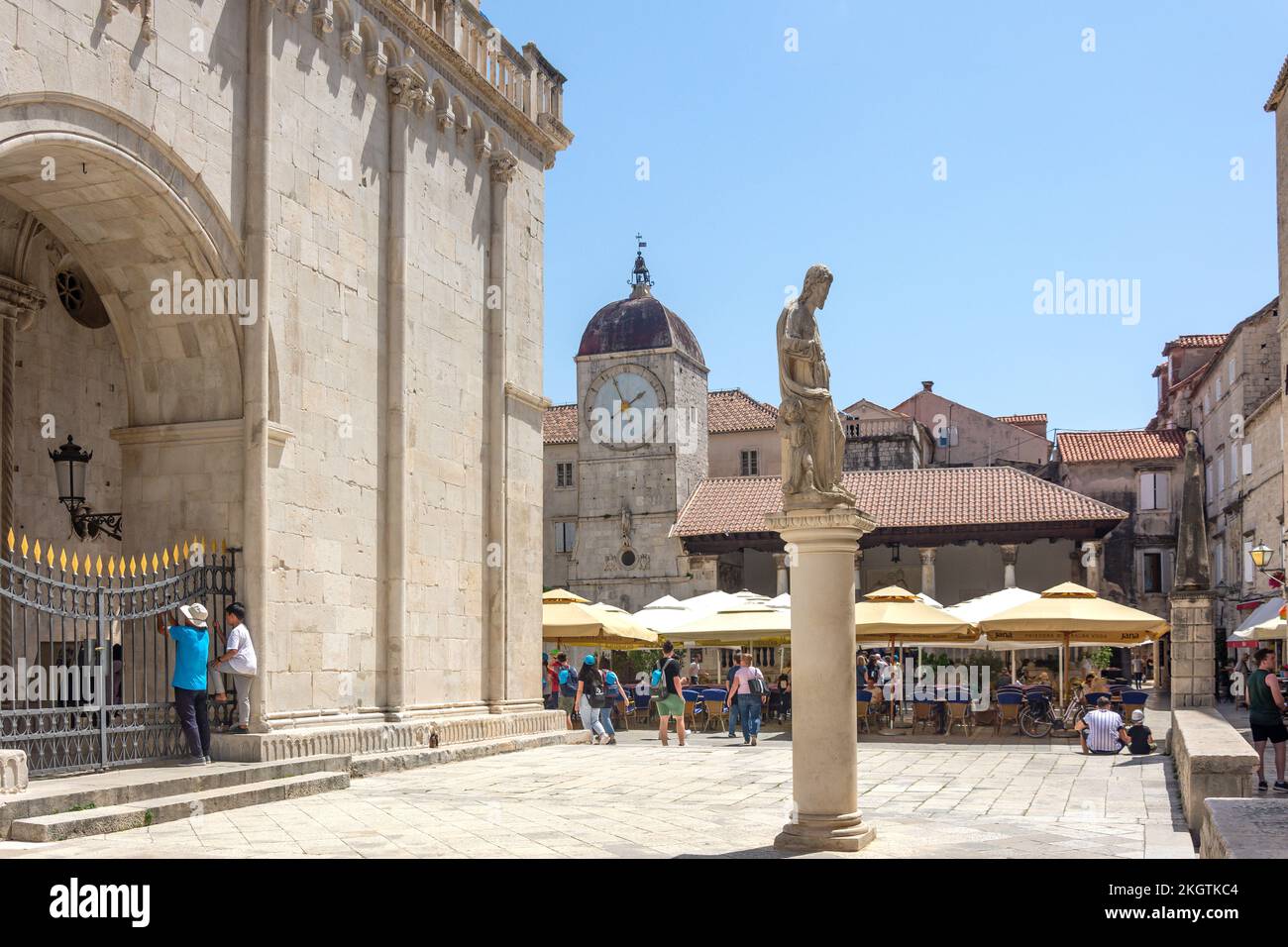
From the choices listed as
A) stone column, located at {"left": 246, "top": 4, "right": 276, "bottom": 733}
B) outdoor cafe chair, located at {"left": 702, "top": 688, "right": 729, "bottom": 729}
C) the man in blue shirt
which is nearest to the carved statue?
the man in blue shirt

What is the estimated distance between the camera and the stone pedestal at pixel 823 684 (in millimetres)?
8961

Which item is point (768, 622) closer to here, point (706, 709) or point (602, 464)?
point (706, 709)

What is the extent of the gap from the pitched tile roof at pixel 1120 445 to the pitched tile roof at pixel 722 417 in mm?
11938

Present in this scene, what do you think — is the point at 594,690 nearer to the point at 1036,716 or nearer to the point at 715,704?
the point at 715,704

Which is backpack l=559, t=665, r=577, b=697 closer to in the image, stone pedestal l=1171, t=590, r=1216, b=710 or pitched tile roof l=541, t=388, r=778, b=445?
Answer: stone pedestal l=1171, t=590, r=1216, b=710

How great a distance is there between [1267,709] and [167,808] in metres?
9.75

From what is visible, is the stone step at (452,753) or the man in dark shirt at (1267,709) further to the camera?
the stone step at (452,753)

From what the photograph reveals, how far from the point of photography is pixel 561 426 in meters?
59.3

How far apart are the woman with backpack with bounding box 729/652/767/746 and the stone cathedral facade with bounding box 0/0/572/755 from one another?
349 centimetres

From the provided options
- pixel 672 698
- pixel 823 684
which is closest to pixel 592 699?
pixel 672 698

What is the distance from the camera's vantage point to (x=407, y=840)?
950cm

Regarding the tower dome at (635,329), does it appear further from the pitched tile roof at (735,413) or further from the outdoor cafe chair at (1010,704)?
the outdoor cafe chair at (1010,704)

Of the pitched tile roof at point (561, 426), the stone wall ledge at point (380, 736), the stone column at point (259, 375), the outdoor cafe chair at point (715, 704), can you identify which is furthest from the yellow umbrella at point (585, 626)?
the pitched tile roof at point (561, 426)

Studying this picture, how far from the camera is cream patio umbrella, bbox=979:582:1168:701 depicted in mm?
21625
